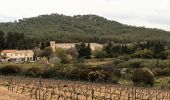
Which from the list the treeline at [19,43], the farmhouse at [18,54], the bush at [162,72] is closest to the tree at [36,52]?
the farmhouse at [18,54]

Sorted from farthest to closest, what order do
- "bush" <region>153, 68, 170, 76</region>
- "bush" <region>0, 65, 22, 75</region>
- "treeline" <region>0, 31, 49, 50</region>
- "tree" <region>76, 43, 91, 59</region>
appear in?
"treeline" <region>0, 31, 49, 50</region>
"tree" <region>76, 43, 91, 59</region>
"bush" <region>0, 65, 22, 75</region>
"bush" <region>153, 68, 170, 76</region>

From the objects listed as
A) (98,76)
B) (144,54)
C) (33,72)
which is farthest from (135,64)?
(33,72)

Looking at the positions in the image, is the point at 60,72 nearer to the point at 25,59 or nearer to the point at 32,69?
the point at 32,69

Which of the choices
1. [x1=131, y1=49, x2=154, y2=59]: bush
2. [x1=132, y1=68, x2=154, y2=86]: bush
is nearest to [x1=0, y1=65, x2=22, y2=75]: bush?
[x1=132, y1=68, x2=154, y2=86]: bush

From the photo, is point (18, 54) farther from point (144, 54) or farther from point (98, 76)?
point (98, 76)

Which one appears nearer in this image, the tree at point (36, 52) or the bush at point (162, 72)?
the bush at point (162, 72)

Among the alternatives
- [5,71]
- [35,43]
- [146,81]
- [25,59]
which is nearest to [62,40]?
[35,43]

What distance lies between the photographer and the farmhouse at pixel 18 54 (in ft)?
383

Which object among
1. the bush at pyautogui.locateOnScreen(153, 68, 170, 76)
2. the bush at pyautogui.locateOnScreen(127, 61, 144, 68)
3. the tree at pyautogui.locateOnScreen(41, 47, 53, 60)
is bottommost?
the bush at pyautogui.locateOnScreen(153, 68, 170, 76)

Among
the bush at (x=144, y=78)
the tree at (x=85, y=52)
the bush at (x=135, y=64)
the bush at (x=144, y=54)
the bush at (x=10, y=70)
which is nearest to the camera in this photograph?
the bush at (x=144, y=78)

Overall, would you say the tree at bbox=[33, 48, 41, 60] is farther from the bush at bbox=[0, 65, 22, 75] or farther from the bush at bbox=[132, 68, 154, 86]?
the bush at bbox=[132, 68, 154, 86]

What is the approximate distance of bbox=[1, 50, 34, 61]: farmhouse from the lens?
383 ft

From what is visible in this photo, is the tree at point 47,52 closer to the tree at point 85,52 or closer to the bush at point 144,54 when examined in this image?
the tree at point 85,52

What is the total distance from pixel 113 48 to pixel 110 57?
362 cm
